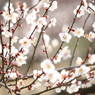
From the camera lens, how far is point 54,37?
13.8 ft

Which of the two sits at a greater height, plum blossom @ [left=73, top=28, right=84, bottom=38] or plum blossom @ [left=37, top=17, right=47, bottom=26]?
plum blossom @ [left=37, top=17, right=47, bottom=26]

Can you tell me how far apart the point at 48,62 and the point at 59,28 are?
10.5 feet

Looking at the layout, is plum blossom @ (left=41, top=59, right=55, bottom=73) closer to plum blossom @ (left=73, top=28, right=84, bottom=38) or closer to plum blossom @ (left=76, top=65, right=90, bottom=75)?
plum blossom @ (left=76, top=65, right=90, bottom=75)

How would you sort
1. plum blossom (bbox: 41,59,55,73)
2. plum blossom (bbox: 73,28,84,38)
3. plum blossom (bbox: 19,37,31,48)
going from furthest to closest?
plum blossom (bbox: 73,28,84,38), plum blossom (bbox: 19,37,31,48), plum blossom (bbox: 41,59,55,73)

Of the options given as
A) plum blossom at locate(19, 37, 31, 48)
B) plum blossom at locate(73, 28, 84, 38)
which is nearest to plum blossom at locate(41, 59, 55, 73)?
plum blossom at locate(19, 37, 31, 48)

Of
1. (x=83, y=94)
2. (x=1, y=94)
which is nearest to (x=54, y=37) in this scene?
(x=83, y=94)

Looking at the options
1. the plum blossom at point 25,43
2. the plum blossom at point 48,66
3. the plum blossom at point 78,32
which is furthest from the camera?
the plum blossom at point 78,32

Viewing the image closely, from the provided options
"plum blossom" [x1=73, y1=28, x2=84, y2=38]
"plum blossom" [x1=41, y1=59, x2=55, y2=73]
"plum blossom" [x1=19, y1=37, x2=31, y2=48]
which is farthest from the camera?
"plum blossom" [x1=73, y1=28, x2=84, y2=38]

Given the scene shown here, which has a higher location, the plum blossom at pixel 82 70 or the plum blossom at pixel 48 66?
the plum blossom at pixel 82 70

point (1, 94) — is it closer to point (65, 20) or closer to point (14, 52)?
point (14, 52)

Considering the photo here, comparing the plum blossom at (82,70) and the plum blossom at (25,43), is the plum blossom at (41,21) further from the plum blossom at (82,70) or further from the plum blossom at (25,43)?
the plum blossom at (82,70)

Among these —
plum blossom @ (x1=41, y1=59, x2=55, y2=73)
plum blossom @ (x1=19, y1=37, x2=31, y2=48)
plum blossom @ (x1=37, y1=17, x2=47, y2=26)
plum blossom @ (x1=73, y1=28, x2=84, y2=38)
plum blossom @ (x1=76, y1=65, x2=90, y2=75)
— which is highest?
plum blossom @ (x1=37, y1=17, x2=47, y2=26)

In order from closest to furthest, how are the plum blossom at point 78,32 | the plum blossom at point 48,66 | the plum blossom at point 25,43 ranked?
the plum blossom at point 48,66 < the plum blossom at point 25,43 < the plum blossom at point 78,32

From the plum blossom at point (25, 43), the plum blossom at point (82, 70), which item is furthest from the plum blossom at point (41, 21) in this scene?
the plum blossom at point (82, 70)
